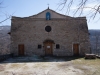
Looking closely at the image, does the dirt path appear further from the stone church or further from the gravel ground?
the stone church

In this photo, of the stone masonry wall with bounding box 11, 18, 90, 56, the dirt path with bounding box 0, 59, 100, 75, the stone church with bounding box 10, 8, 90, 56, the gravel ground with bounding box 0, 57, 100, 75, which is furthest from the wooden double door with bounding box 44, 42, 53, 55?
the dirt path with bounding box 0, 59, 100, 75

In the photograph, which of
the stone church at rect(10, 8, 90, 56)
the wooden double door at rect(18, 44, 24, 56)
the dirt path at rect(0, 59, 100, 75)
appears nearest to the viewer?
the dirt path at rect(0, 59, 100, 75)

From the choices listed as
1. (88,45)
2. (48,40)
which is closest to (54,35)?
(48,40)

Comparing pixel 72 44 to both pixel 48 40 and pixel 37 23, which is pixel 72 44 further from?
pixel 37 23

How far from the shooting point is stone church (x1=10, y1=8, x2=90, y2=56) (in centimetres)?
2031

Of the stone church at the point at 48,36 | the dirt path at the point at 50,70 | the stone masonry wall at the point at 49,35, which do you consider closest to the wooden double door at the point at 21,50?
the stone church at the point at 48,36

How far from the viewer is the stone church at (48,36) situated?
800 inches

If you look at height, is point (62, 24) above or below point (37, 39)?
above

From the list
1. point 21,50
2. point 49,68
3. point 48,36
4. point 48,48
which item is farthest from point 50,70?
point 21,50

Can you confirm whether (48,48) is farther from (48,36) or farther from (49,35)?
(49,35)

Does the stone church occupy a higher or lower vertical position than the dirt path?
higher

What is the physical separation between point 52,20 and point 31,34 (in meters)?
3.94

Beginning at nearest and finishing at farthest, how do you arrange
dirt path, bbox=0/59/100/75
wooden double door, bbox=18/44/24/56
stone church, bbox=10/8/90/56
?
1. dirt path, bbox=0/59/100/75
2. stone church, bbox=10/8/90/56
3. wooden double door, bbox=18/44/24/56

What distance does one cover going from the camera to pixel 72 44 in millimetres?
20344
